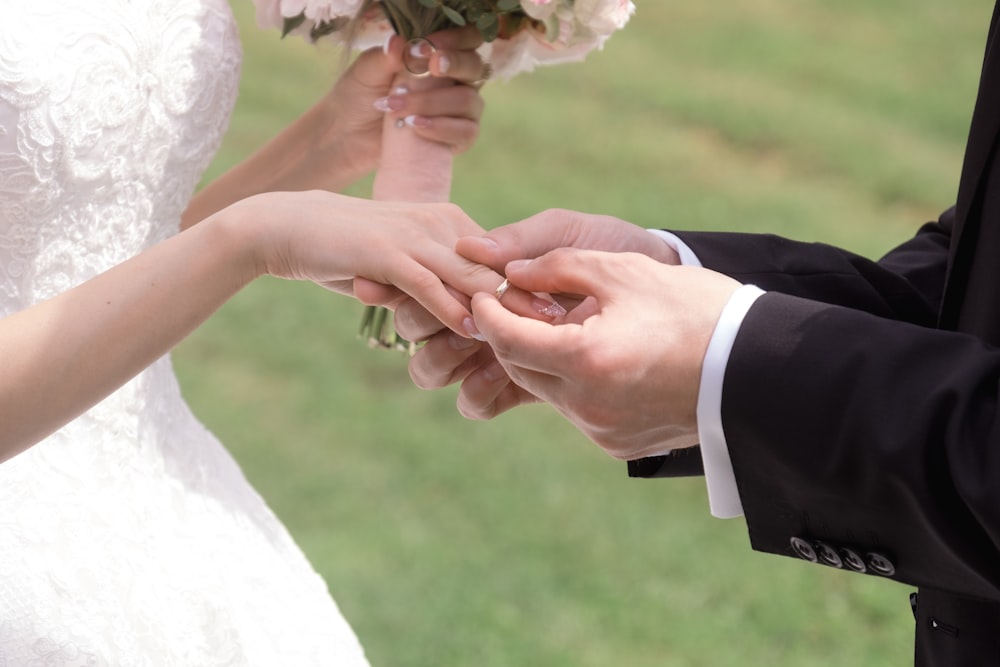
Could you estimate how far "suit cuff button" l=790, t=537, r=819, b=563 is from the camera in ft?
5.71

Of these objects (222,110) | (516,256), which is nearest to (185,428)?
(222,110)

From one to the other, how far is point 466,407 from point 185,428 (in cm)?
60

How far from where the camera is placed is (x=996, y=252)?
5.75 feet

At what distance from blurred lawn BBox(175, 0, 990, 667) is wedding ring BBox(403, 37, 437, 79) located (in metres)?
0.35

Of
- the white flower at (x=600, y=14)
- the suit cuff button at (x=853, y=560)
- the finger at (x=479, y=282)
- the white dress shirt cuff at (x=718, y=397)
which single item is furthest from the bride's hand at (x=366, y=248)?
the suit cuff button at (x=853, y=560)

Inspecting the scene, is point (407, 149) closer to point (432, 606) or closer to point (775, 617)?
point (432, 606)

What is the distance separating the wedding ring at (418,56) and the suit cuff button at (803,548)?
4.31ft

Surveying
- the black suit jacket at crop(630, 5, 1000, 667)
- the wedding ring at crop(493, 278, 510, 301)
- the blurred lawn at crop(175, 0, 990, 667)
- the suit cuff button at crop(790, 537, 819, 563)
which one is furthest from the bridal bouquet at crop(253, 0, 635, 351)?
the suit cuff button at crop(790, 537, 819, 563)

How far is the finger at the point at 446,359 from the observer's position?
2287mm

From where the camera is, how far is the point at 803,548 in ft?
5.73

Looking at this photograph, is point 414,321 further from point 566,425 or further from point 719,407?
point 566,425

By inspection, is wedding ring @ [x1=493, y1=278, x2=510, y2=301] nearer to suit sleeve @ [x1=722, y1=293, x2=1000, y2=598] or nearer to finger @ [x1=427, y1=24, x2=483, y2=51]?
suit sleeve @ [x1=722, y1=293, x2=1000, y2=598]

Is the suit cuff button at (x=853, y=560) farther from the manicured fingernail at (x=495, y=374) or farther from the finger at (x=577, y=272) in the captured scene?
the manicured fingernail at (x=495, y=374)

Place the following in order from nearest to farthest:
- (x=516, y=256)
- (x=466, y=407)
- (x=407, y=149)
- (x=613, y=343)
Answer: (x=613, y=343)
(x=516, y=256)
(x=466, y=407)
(x=407, y=149)
